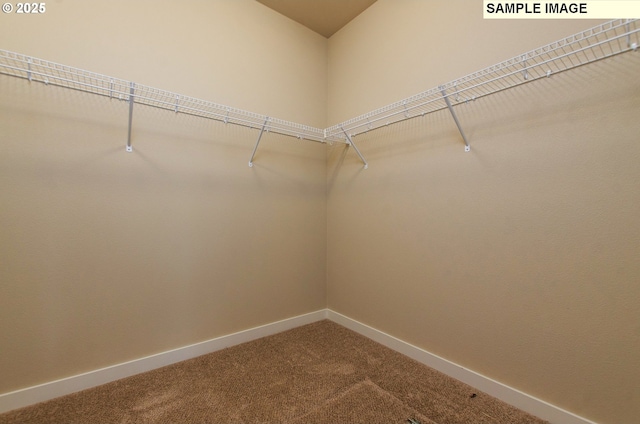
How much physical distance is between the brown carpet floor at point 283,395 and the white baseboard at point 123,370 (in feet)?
0.12

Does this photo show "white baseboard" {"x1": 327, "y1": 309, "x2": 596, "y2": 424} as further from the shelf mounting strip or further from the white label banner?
the white label banner

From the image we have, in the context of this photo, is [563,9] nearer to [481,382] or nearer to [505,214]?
[505,214]

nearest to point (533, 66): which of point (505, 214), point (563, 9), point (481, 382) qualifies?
point (563, 9)

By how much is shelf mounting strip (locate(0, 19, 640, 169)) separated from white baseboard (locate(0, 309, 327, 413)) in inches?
51.7

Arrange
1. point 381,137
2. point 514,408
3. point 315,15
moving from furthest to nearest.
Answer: point 315,15
point 381,137
point 514,408

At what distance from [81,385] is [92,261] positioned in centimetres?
68

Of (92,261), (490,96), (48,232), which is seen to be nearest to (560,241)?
(490,96)

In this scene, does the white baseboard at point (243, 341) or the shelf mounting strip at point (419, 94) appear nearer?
the shelf mounting strip at point (419, 94)

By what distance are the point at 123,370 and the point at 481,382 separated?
208 cm

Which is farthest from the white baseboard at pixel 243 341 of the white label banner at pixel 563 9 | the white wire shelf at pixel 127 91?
the white label banner at pixel 563 9

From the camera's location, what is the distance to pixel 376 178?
212 centimetres

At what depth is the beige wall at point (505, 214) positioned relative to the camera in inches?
A: 44.2

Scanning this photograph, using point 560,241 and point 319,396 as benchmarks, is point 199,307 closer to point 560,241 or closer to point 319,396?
point 319,396

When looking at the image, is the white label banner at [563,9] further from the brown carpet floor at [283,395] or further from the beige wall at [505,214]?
the brown carpet floor at [283,395]
